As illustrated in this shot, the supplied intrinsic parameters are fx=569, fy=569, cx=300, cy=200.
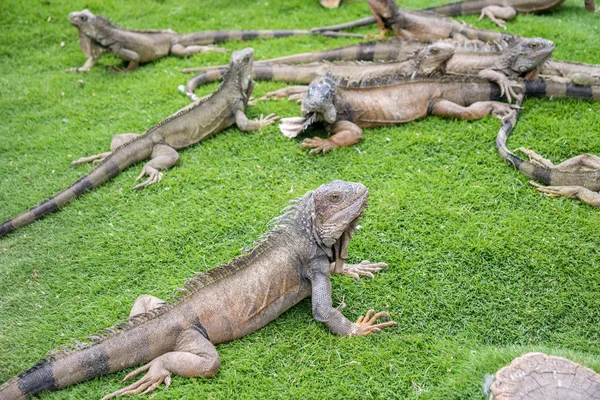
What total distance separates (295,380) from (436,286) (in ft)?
3.60

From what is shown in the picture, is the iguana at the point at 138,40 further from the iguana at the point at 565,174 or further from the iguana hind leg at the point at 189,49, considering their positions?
the iguana at the point at 565,174

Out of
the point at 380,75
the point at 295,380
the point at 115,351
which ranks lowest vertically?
the point at 295,380

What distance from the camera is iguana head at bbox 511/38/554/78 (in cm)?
521

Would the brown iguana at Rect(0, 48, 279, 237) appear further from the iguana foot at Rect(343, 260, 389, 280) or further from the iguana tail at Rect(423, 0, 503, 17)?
the iguana tail at Rect(423, 0, 503, 17)

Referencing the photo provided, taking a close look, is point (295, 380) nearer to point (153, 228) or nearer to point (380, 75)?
point (153, 228)

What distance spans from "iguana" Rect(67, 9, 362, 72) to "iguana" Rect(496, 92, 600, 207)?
11.7ft

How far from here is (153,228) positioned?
4.34 meters

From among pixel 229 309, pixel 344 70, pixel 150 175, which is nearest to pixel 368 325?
pixel 229 309

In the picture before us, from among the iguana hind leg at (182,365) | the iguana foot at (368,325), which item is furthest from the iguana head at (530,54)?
the iguana hind leg at (182,365)

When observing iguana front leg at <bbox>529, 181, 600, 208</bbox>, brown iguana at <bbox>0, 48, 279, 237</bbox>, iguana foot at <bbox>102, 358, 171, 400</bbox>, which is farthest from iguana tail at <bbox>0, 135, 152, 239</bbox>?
iguana front leg at <bbox>529, 181, 600, 208</bbox>

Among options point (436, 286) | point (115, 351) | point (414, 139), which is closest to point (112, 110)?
point (414, 139)

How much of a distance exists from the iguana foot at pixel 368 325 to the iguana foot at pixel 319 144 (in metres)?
1.96

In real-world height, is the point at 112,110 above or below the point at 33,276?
above

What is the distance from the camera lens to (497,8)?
7230 mm
